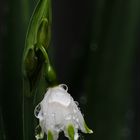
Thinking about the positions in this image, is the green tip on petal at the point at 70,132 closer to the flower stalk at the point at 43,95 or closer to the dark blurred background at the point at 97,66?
the flower stalk at the point at 43,95

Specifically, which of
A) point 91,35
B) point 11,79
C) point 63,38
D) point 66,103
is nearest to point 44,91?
point 66,103

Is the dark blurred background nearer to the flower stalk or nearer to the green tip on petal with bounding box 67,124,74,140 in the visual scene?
the flower stalk

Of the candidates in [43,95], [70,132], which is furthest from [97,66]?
[70,132]

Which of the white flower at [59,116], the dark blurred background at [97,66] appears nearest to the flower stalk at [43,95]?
the white flower at [59,116]

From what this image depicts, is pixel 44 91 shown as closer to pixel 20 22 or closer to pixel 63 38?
pixel 20 22

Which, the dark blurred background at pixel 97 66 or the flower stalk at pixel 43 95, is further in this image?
the dark blurred background at pixel 97 66

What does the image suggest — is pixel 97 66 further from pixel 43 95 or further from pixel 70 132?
pixel 70 132

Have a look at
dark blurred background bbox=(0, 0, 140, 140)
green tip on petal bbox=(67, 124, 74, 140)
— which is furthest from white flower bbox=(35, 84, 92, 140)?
dark blurred background bbox=(0, 0, 140, 140)
